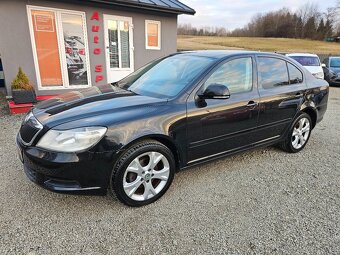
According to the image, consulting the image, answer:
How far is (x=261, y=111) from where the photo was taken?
331 cm

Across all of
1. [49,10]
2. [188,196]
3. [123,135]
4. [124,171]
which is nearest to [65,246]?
[124,171]

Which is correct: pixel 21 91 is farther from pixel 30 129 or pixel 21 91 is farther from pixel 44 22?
pixel 30 129

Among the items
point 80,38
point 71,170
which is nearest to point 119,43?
point 80,38

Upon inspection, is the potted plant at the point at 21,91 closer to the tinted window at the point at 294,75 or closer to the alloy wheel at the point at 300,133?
the tinted window at the point at 294,75

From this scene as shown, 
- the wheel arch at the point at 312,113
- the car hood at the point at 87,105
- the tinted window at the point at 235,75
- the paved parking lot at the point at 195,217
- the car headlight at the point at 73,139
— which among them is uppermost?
the tinted window at the point at 235,75

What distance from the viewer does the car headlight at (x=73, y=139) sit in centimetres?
221

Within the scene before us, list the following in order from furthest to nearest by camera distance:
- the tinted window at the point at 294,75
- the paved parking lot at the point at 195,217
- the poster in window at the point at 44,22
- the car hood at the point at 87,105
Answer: the poster in window at the point at 44,22 < the tinted window at the point at 294,75 < the car hood at the point at 87,105 < the paved parking lot at the point at 195,217

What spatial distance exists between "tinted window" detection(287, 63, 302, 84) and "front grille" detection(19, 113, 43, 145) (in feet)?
11.3

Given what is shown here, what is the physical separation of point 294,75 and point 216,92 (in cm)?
183

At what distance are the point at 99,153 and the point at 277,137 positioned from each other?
2.70 m

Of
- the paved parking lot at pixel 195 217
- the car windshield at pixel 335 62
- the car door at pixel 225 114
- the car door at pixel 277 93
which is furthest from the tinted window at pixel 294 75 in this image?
→ the car windshield at pixel 335 62

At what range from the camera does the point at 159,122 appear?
8.29 feet

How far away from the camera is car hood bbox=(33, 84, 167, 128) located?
2381mm

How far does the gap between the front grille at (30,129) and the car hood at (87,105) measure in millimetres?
49
